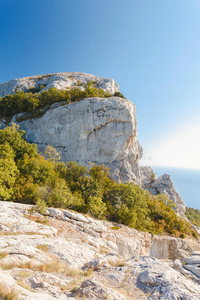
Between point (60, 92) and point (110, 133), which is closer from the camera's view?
point (110, 133)

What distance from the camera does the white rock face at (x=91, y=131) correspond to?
166ft

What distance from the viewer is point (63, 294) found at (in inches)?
215

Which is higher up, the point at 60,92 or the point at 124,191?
the point at 60,92

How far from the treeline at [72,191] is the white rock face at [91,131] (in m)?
18.2

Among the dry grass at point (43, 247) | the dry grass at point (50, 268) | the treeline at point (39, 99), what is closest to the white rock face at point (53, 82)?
the treeline at point (39, 99)

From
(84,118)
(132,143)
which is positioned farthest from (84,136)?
(132,143)

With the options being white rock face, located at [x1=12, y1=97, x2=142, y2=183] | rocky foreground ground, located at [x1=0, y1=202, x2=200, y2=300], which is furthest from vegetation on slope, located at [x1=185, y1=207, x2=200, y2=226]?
rocky foreground ground, located at [x1=0, y1=202, x2=200, y2=300]

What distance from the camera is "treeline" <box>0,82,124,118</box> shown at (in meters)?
57.6

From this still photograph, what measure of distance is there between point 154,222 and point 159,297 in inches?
1024

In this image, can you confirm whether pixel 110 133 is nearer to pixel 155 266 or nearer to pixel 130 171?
pixel 130 171

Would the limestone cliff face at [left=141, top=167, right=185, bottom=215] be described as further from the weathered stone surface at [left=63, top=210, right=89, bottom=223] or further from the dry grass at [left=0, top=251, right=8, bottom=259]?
the dry grass at [left=0, top=251, right=8, bottom=259]

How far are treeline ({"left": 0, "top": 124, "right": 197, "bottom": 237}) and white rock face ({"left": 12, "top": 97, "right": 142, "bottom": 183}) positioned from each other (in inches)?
718

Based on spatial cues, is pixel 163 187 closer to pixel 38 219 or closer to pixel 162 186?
pixel 162 186

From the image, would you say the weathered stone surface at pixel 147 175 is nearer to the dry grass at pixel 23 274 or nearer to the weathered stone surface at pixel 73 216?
the weathered stone surface at pixel 73 216
